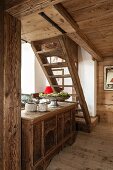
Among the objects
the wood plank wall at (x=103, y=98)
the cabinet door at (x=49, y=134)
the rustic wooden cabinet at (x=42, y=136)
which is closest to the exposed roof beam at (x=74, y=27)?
the rustic wooden cabinet at (x=42, y=136)

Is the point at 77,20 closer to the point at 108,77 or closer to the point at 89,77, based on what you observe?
the point at 89,77

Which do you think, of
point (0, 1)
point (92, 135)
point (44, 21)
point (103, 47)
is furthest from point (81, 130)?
point (0, 1)

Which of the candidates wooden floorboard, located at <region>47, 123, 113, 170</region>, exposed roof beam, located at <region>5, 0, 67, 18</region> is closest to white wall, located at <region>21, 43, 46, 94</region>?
wooden floorboard, located at <region>47, 123, 113, 170</region>

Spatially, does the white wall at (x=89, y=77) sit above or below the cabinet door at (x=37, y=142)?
above

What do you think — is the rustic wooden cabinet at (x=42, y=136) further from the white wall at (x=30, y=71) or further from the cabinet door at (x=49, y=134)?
the white wall at (x=30, y=71)

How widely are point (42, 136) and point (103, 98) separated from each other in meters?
2.95

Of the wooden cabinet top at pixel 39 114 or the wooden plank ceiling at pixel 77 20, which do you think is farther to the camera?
the wooden cabinet top at pixel 39 114

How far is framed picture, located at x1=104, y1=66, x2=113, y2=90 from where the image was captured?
14.2ft

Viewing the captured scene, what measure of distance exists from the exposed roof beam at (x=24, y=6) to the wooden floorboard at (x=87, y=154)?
2.01 meters

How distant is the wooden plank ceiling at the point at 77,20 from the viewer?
1.73m

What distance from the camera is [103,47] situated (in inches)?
140

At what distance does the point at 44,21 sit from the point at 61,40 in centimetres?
58

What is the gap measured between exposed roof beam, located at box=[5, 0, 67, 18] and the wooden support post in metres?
0.08

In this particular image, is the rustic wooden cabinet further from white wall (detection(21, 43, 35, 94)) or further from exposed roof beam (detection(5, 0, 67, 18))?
white wall (detection(21, 43, 35, 94))
